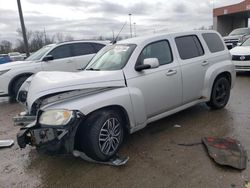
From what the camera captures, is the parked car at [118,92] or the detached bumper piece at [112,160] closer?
the parked car at [118,92]

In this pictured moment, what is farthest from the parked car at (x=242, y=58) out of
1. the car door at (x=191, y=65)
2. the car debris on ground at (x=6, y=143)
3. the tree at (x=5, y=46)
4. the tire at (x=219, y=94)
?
the tree at (x=5, y=46)

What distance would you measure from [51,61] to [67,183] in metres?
6.01

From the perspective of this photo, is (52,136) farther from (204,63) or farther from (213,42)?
(213,42)

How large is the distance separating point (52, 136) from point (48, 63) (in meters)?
5.77

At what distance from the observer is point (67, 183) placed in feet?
11.0

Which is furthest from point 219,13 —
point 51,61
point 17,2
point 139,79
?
point 139,79

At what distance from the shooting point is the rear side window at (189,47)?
16.4ft

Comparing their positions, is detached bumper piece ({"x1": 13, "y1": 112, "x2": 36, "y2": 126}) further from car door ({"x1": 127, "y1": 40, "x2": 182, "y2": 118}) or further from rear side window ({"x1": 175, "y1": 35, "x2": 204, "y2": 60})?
rear side window ({"x1": 175, "y1": 35, "x2": 204, "y2": 60})

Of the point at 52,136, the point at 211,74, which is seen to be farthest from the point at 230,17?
the point at 52,136

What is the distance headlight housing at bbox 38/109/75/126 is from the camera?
3.29m

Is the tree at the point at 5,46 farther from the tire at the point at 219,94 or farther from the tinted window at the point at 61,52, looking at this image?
the tire at the point at 219,94

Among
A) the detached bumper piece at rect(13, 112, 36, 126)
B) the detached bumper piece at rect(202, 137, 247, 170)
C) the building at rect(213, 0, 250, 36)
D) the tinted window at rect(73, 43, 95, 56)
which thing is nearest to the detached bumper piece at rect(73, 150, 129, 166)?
the detached bumper piece at rect(13, 112, 36, 126)

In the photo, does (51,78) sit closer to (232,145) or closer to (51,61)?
(232,145)

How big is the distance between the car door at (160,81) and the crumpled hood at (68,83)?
0.83ft
